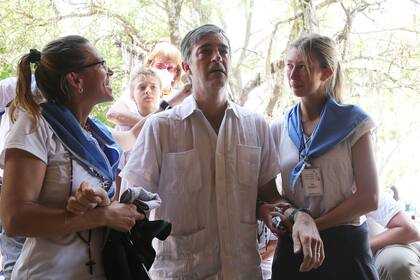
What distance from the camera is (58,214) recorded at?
1.26 metres

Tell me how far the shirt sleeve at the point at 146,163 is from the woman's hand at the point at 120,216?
12.1 inches

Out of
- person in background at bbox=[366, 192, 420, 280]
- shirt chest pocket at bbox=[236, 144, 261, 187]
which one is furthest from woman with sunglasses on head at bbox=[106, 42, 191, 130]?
person in background at bbox=[366, 192, 420, 280]

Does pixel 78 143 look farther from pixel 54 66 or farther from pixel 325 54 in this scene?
pixel 325 54

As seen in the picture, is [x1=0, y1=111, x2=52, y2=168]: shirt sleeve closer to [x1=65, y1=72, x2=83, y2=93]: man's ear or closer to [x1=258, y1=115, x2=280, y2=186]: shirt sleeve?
[x1=65, y1=72, x2=83, y2=93]: man's ear

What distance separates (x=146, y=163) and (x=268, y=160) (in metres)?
0.51

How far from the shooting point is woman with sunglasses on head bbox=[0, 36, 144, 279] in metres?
1.24

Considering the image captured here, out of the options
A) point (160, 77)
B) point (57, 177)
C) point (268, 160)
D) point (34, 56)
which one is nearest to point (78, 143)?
point (57, 177)

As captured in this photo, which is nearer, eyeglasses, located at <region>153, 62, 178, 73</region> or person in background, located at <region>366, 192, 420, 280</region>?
person in background, located at <region>366, 192, 420, 280</region>

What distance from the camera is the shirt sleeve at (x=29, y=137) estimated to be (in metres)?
1.26

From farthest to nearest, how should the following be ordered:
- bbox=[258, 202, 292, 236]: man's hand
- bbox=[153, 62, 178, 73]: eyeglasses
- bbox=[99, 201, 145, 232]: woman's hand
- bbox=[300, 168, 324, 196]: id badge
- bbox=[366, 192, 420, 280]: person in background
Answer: bbox=[153, 62, 178, 73]: eyeglasses, bbox=[366, 192, 420, 280]: person in background, bbox=[300, 168, 324, 196]: id badge, bbox=[258, 202, 292, 236]: man's hand, bbox=[99, 201, 145, 232]: woman's hand

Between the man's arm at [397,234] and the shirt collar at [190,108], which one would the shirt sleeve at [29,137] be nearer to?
the shirt collar at [190,108]

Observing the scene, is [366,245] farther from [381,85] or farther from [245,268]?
[381,85]

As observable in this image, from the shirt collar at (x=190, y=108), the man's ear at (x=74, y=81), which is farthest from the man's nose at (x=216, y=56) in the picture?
the man's ear at (x=74, y=81)

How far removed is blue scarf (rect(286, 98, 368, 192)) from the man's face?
1.36 feet
